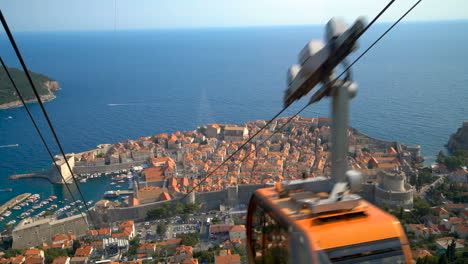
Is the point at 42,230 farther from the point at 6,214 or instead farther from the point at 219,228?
the point at 219,228

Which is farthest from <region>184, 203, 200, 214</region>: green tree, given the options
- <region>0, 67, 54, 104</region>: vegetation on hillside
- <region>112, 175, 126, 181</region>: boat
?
<region>0, 67, 54, 104</region>: vegetation on hillside

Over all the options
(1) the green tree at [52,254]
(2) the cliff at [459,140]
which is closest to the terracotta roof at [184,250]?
(1) the green tree at [52,254]

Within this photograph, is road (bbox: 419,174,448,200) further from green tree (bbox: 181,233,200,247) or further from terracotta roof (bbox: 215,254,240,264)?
terracotta roof (bbox: 215,254,240,264)

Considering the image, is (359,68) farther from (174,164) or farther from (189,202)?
(189,202)

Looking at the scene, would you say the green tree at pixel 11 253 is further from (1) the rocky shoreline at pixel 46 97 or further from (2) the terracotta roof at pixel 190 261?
(1) the rocky shoreline at pixel 46 97

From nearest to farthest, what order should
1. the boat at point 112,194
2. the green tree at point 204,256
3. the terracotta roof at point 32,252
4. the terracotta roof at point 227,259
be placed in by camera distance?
the terracotta roof at point 227,259 < the green tree at point 204,256 < the terracotta roof at point 32,252 < the boat at point 112,194
